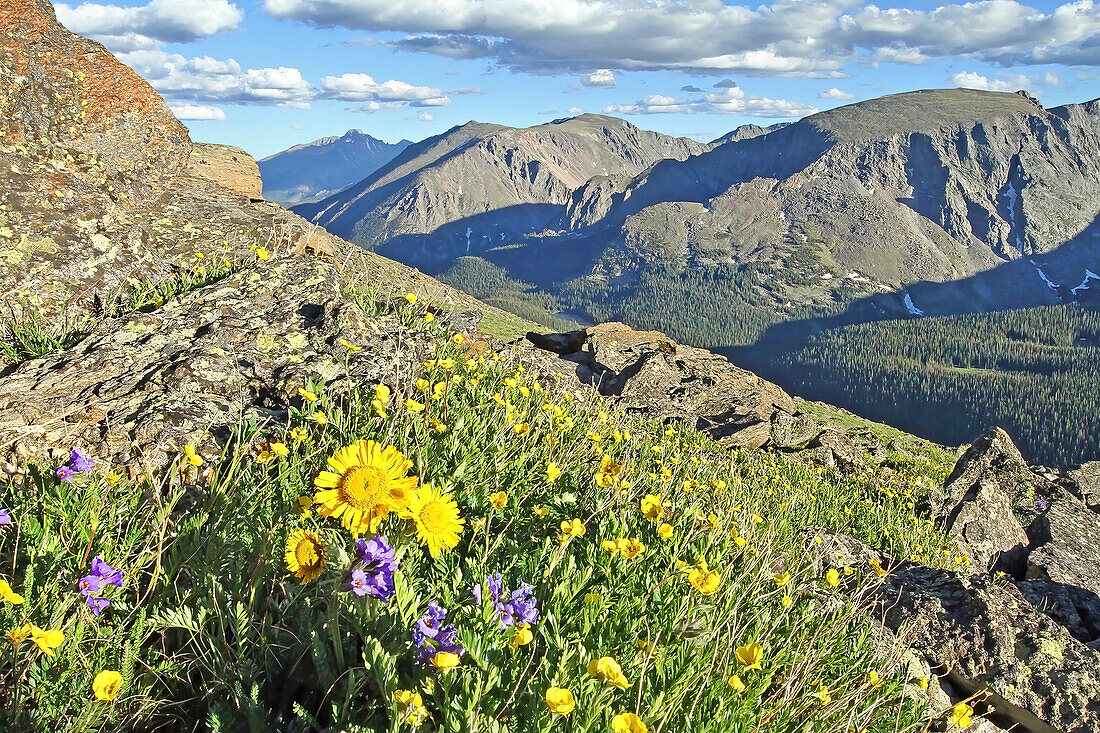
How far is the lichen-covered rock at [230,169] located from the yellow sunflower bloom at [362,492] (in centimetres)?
1348

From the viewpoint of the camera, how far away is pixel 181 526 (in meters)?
3.96

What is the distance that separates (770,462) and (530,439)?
28.3ft

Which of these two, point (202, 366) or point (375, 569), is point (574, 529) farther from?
point (202, 366)

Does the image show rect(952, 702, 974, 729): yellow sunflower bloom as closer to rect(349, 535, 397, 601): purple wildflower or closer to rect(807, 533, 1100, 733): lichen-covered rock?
rect(807, 533, 1100, 733): lichen-covered rock

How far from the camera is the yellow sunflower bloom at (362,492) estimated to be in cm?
267

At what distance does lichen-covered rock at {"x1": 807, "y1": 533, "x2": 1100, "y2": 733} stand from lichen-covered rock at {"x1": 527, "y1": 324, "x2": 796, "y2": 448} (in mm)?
8286

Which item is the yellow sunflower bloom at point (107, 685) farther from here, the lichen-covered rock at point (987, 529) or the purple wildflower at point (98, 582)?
the lichen-covered rock at point (987, 529)

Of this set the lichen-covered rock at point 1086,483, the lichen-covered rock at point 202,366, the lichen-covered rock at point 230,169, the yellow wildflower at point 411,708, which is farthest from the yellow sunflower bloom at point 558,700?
the lichen-covered rock at point 1086,483

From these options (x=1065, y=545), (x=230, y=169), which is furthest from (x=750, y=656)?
(x=230, y=169)

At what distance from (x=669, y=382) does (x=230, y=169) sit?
12609mm

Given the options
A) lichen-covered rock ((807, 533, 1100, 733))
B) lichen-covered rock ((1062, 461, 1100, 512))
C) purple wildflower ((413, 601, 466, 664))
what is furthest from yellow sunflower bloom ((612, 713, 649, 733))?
lichen-covered rock ((1062, 461, 1100, 512))

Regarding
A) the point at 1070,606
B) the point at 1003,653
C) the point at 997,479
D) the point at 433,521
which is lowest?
the point at 997,479

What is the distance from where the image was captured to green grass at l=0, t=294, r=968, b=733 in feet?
9.50

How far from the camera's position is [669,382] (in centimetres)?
1884
